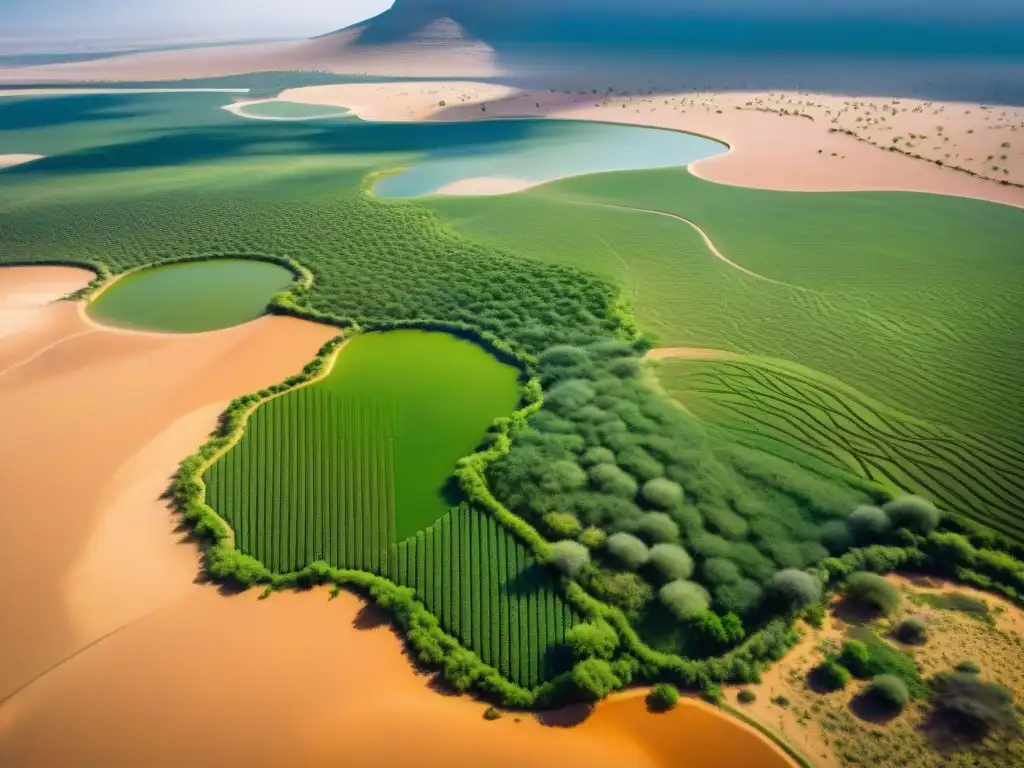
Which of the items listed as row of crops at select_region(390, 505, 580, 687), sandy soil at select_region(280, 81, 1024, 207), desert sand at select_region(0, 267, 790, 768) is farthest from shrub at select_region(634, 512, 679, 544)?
sandy soil at select_region(280, 81, 1024, 207)

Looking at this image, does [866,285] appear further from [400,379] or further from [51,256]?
[51,256]

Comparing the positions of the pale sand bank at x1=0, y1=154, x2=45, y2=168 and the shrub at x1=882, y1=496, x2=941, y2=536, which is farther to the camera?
the pale sand bank at x1=0, y1=154, x2=45, y2=168

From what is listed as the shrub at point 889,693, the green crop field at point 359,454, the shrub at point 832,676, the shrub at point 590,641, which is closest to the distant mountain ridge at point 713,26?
the green crop field at point 359,454

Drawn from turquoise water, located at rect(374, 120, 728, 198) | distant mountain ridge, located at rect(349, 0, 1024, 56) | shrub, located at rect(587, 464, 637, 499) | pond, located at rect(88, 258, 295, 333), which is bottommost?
shrub, located at rect(587, 464, 637, 499)

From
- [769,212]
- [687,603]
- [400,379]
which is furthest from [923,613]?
[769,212]

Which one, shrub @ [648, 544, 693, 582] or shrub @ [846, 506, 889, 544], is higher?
shrub @ [846, 506, 889, 544]


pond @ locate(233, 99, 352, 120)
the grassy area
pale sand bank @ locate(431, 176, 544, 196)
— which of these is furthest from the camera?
pond @ locate(233, 99, 352, 120)

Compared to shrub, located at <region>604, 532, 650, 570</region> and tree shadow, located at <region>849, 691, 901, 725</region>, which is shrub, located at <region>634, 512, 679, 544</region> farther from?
tree shadow, located at <region>849, 691, 901, 725</region>
